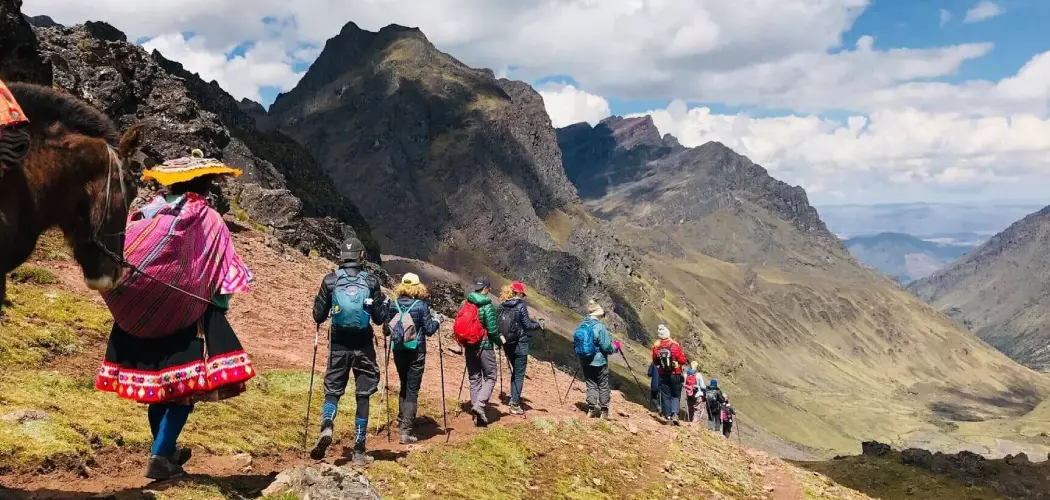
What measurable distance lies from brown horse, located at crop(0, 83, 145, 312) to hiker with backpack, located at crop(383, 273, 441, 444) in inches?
290

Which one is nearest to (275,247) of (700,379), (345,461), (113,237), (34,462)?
(700,379)

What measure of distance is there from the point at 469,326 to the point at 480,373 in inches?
58.3

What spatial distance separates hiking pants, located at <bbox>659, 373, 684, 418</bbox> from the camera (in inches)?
943

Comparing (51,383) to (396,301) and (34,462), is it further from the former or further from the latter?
(396,301)

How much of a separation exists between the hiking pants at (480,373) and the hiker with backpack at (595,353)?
3491 mm

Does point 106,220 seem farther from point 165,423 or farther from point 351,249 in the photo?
point 351,249

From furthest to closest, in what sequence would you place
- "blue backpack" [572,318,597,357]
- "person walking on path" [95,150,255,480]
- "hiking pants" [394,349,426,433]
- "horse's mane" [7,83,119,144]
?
"blue backpack" [572,318,597,357]
"hiking pants" [394,349,426,433]
"person walking on path" [95,150,255,480]
"horse's mane" [7,83,119,144]

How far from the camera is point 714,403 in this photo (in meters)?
32.5

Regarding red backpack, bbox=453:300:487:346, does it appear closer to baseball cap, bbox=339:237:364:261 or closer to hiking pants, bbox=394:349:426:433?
hiking pants, bbox=394:349:426:433

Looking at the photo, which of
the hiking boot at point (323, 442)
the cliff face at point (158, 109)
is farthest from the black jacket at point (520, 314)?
the cliff face at point (158, 109)

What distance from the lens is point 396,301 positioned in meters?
13.9

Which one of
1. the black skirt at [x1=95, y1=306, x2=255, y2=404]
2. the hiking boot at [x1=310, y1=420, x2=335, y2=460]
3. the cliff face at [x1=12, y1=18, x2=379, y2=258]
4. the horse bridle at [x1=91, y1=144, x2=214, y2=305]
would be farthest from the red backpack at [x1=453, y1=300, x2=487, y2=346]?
the cliff face at [x1=12, y1=18, x2=379, y2=258]

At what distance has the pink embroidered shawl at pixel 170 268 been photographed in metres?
7.00

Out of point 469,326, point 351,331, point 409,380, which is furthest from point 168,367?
point 469,326
